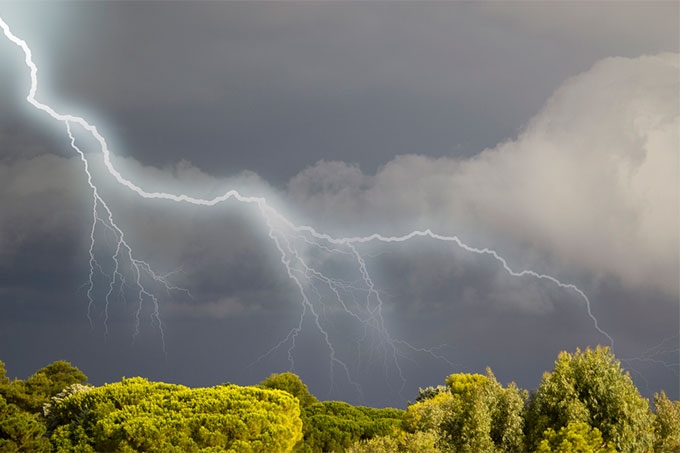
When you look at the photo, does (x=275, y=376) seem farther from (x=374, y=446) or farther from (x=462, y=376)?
(x=374, y=446)

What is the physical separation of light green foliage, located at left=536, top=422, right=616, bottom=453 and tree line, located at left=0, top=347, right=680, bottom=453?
0.03 m

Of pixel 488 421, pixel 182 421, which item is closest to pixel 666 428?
pixel 488 421

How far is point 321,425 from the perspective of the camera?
143 feet

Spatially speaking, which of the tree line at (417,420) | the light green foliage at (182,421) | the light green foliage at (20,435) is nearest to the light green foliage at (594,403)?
the tree line at (417,420)

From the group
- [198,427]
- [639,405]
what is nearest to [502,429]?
[639,405]

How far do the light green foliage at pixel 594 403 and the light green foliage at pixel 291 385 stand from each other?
2814cm

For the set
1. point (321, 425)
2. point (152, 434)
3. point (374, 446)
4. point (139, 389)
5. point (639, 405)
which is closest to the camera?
point (374, 446)

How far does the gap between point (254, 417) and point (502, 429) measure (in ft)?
31.3

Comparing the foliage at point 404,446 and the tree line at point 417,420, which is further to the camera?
the tree line at point 417,420

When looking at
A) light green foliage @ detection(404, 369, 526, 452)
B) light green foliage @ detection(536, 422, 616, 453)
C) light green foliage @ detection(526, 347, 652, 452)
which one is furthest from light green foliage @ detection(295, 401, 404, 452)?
light green foliage @ detection(536, 422, 616, 453)

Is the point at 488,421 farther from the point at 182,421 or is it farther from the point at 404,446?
the point at 182,421

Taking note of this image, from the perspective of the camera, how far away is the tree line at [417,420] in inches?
1049

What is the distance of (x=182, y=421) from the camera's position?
29.5m

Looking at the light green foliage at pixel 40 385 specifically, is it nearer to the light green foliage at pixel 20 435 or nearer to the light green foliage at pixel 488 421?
the light green foliage at pixel 20 435
